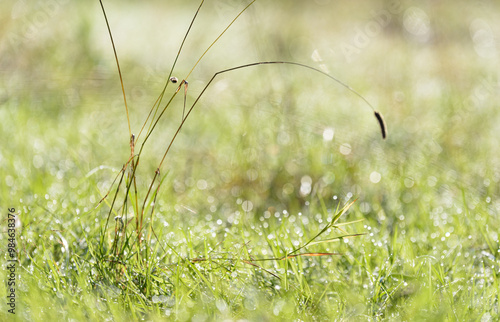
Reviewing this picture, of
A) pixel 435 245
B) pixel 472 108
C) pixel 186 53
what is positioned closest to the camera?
pixel 435 245

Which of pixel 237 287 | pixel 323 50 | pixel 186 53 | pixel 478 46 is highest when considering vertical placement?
pixel 237 287

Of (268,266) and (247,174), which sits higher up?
(268,266)

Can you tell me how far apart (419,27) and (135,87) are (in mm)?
3368

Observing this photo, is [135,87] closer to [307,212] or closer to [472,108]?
[307,212]

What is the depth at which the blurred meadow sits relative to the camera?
47.4 inches

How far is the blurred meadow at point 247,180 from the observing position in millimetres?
1204

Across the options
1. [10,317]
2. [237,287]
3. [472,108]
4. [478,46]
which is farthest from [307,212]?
[478,46]

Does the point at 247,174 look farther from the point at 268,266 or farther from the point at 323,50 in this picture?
the point at 323,50

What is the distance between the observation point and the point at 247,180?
2092 millimetres

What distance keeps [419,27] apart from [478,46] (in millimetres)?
590

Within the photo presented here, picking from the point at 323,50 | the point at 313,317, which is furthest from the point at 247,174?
the point at 323,50

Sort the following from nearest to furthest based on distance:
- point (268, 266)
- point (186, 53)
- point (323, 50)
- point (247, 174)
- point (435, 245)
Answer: point (268, 266) < point (435, 245) < point (247, 174) < point (186, 53) < point (323, 50)

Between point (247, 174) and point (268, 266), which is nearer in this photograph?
point (268, 266)

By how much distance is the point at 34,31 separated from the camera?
3.45m
